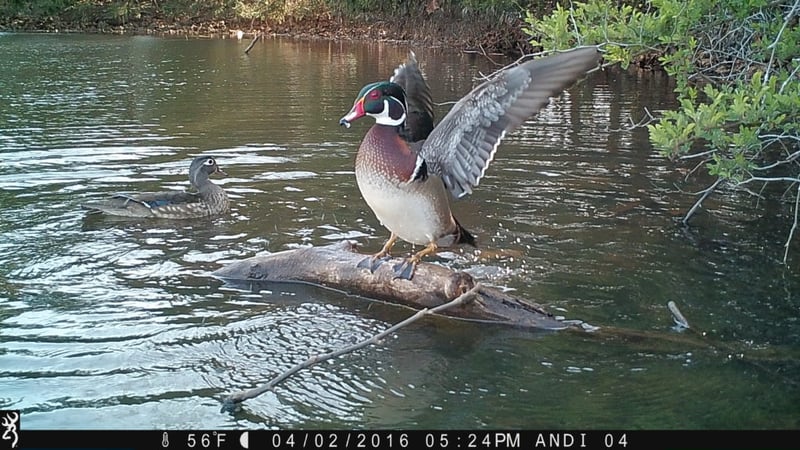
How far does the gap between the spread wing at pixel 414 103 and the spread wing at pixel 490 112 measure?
580 millimetres

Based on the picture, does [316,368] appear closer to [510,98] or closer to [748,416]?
[510,98]

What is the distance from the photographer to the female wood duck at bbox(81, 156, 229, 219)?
340 inches

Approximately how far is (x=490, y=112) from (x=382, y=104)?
2.37 ft

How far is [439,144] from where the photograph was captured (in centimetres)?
578

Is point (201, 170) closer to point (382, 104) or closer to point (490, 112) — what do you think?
point (382, 104)

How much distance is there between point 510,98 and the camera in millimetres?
5301

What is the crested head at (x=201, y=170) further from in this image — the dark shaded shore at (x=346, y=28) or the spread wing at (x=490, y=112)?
the dark shaded shore at (x=346, y=28)

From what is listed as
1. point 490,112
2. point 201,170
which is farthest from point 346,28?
point 490,112

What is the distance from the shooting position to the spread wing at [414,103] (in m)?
6.39

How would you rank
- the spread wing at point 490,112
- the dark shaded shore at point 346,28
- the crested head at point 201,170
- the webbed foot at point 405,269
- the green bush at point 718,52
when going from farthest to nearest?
the dark shaded shore at point 346,28 → the crested head at point 201,170 → the webbed foot at point 405,269 → the green bush at point 718,52 → the spread wing at point 490,112

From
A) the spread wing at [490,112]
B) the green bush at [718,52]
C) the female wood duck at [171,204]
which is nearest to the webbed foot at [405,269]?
the spread wing at [490,112]

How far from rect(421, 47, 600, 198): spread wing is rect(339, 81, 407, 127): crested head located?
0.30m

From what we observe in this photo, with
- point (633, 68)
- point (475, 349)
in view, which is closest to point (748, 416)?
point (475, 349)
